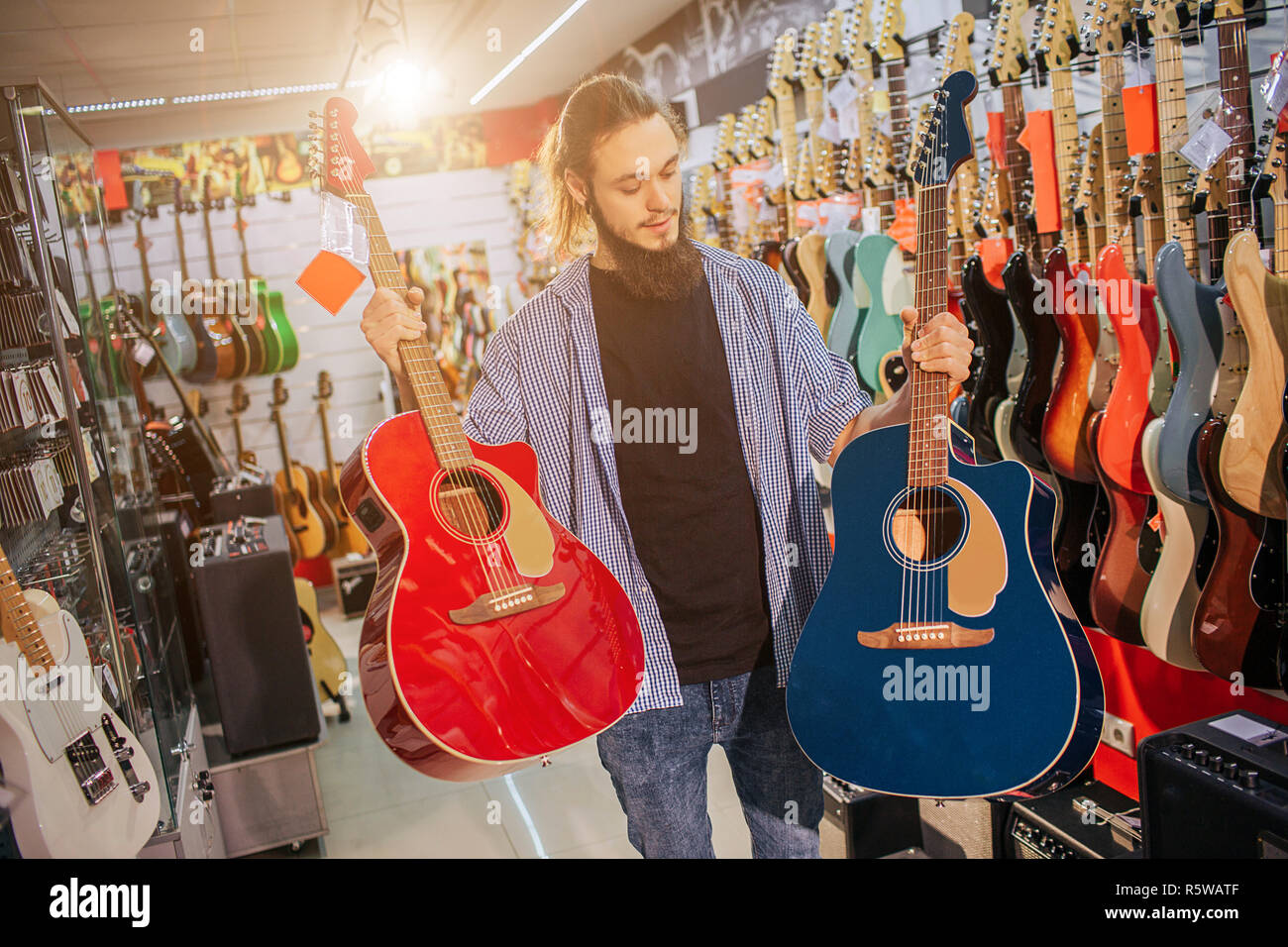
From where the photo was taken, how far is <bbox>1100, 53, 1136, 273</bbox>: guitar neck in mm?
2035

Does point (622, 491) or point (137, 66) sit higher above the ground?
point (137, 66)

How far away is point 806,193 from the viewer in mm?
3213

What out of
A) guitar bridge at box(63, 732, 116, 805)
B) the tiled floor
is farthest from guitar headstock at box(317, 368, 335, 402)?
guitar bridge at box(63, 732, 116, 805)

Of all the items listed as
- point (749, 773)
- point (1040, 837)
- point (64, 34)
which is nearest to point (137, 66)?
point (64, 34)

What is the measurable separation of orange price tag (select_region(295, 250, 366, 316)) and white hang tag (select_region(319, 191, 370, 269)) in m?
0.01

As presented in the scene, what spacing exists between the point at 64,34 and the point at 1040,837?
3.03 m

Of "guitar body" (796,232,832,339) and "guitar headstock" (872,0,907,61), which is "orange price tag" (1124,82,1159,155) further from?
"guitar body" (796,232,832,339)

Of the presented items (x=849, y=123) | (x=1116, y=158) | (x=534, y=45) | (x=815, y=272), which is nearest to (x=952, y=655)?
(x=1116, y=158)

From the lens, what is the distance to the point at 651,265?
4.59 ft

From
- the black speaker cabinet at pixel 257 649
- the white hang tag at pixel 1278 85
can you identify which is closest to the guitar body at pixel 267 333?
the black speaker cabinet at pixel 257 649

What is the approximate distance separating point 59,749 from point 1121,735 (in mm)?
2190

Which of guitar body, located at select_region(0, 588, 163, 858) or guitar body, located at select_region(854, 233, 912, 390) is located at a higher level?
guitar body, located at select_region(854, 233, 912, 390)

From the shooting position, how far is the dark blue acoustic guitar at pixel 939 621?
1321 millimetres
